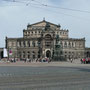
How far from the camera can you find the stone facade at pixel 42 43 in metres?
133

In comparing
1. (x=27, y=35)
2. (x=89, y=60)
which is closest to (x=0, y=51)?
(x=27, y=35)

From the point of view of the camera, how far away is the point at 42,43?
436ft

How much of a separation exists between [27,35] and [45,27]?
46.3 ft

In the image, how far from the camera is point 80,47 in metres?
142

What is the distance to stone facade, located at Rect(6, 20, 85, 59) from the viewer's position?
5226 inches
